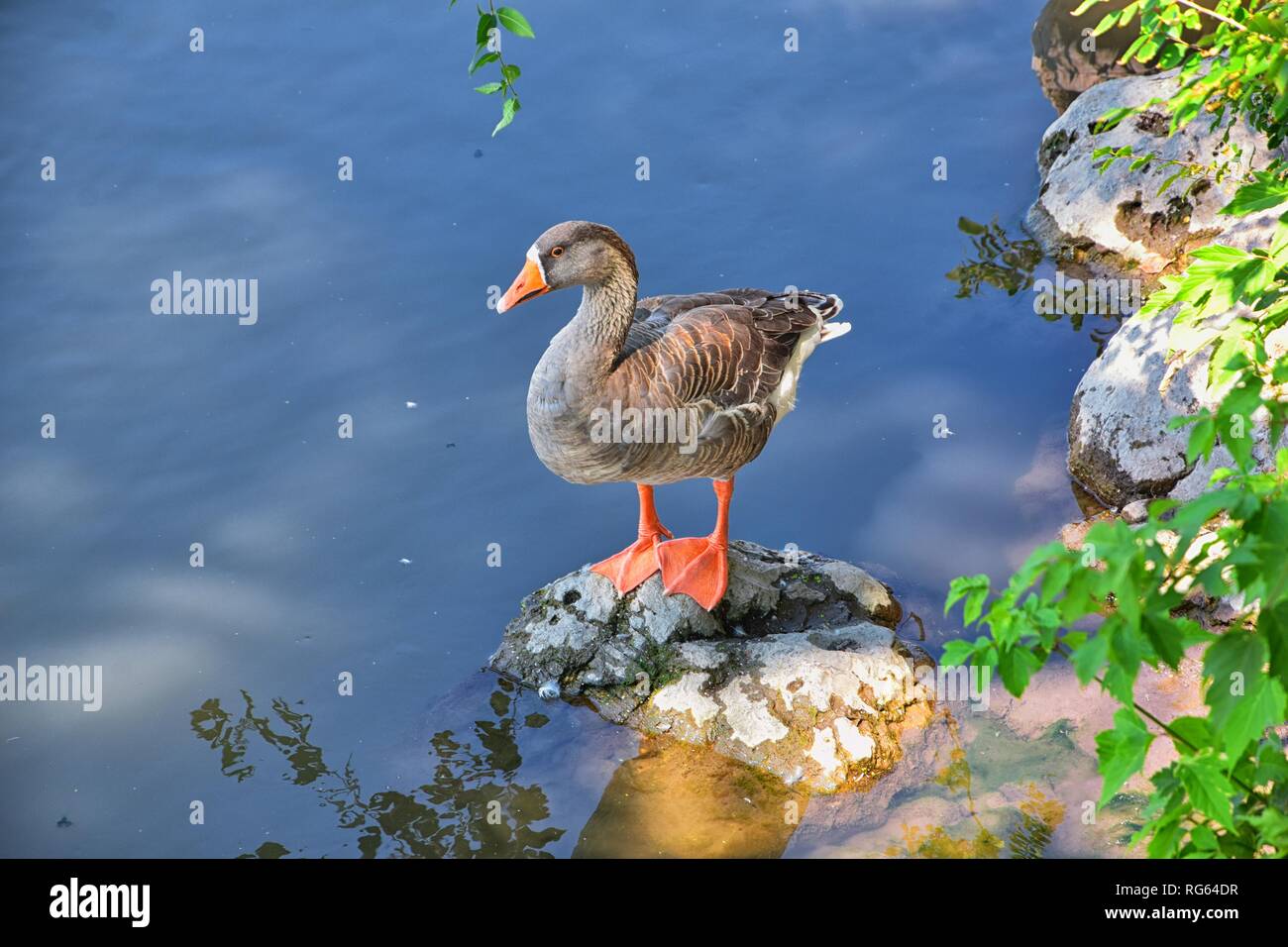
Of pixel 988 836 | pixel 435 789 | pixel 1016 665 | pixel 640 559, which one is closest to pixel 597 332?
pixel 640 559

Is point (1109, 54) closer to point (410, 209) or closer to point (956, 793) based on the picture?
point (410, 209)

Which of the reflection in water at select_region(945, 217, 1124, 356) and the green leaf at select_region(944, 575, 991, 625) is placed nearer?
the green leaf at select_region(944, 575, 991, 625)

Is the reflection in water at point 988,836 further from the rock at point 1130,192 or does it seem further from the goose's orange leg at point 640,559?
the rock at point 1130,192

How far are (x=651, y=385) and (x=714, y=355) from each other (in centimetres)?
40

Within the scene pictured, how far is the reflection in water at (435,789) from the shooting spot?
553 cm

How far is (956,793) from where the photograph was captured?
5.53m

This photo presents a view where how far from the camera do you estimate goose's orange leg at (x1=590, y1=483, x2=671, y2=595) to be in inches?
240

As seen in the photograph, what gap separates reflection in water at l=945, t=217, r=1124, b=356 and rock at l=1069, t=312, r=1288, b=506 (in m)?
1.21

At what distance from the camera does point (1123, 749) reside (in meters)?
2.66

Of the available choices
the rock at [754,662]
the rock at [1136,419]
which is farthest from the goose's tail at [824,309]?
the rock at [1136,419]

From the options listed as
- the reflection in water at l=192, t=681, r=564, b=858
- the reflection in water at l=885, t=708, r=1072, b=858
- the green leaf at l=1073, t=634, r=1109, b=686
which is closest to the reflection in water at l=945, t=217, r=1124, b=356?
the reflection in water at l=885, t=708, r=1072, b=858

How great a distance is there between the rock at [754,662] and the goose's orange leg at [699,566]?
0.08 m

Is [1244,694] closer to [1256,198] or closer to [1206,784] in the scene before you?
[1206,784]

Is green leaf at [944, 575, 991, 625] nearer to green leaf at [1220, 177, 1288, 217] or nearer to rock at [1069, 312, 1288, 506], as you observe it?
green leaf at [1220, 177, 1288, 217]
